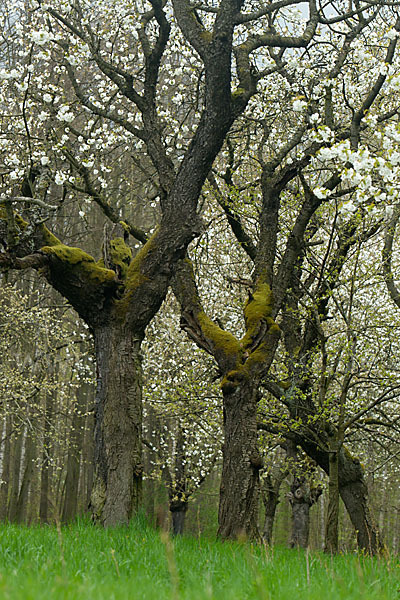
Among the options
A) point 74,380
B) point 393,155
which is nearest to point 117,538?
point 393,155

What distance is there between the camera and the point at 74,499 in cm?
1923

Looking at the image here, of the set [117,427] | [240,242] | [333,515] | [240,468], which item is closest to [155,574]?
[117,427]

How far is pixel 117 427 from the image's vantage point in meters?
7.56

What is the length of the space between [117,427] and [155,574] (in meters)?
4.18

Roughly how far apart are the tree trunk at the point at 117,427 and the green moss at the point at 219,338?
1439mm

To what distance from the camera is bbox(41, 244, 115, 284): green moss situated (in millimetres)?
7965

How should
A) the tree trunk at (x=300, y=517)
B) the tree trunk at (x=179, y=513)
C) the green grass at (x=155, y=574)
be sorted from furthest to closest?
the tree trunk at (x=179, y=513), the tree trunk at (x=300, y=517), the green grass at (x=155, y=574)

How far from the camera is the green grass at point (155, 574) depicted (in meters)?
2.54

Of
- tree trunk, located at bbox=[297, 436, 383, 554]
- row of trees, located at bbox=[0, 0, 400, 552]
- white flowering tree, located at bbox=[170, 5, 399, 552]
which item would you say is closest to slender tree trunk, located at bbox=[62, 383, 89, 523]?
row of trees, located at bbox=[0, 0, 400, 552]

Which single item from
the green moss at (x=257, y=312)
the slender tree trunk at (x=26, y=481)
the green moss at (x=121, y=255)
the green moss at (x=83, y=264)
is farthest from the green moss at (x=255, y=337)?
the slender tree trunk at (x=26, y=481)

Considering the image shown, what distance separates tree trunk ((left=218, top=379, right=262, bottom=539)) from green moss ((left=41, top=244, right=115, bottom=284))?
94.4 inches

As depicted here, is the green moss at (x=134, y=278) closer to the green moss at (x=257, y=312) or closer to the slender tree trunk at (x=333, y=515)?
the green moss at (x=257, y=312)

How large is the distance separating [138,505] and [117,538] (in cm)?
247

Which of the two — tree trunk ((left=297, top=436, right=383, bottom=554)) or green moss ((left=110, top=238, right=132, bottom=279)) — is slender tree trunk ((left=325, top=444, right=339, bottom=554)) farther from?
green moss ((left=110, top=238, right=132, bottom=279))
